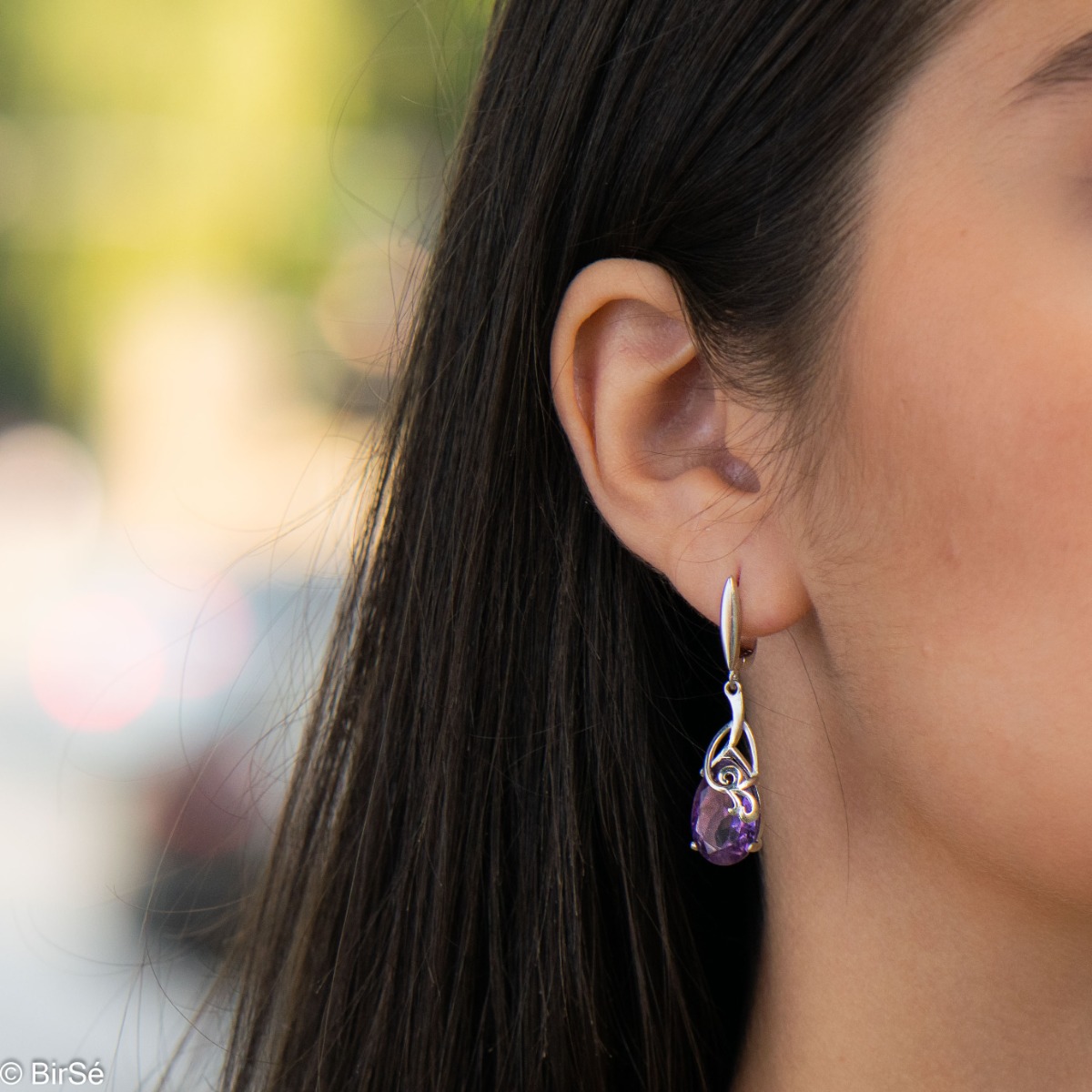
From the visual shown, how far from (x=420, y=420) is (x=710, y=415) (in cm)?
36

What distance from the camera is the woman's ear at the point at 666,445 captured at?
4.31 ft

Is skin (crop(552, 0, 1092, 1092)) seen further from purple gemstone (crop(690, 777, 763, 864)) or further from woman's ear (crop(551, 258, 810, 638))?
purple gemstone (crop(690, 777, 763, 864))

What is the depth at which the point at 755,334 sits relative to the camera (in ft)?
4.25

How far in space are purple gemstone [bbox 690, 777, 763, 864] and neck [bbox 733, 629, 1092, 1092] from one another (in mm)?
105

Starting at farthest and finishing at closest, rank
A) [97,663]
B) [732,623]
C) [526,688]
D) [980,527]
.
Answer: [97,663]
[526,688]
[732,623]
[980,527]

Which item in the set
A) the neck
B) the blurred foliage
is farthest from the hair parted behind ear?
the blurred foliage

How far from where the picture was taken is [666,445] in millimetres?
1374

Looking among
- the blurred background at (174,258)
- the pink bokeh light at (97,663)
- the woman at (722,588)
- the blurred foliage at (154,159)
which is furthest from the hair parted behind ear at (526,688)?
the blurred foliage at (154,159)

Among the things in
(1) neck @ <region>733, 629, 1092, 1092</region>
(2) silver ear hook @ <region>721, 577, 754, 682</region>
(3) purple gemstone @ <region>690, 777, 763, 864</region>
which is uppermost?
(2) silver ear hook @ <region>721, 577, 754, 682</region>

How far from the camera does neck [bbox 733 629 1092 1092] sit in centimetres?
129

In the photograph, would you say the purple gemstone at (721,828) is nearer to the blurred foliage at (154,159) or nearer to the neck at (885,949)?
the neck at (885,949)

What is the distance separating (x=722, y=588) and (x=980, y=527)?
28 cm

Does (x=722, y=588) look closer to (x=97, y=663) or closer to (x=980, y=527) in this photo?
(x=980, y=527)

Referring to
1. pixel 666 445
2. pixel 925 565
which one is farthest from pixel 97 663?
pixel 925 565
